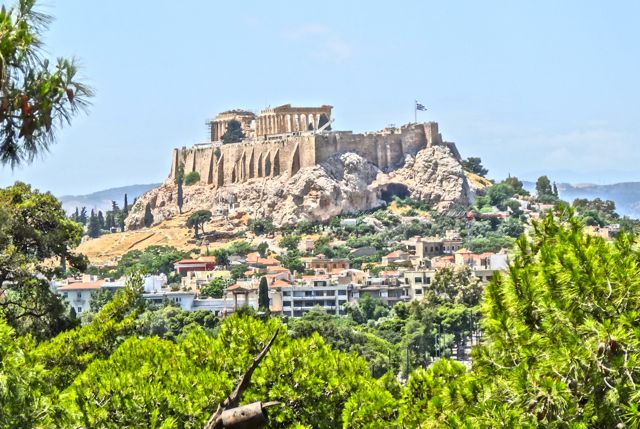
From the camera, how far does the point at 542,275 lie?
Result: 13.5 m

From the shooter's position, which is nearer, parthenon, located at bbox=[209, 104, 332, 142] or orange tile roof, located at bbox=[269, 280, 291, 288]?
orange tile roof, located at bbox=[269, 280, 291, 288]

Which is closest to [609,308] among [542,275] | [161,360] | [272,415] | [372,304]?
[542,275]

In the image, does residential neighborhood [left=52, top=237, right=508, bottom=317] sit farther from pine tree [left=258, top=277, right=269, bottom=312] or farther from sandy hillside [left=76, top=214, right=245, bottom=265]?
sandy hillside [left=76, top=214, right=245, bottom=265]

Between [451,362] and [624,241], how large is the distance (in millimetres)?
Result: 3104

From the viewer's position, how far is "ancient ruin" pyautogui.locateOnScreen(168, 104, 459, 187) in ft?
376

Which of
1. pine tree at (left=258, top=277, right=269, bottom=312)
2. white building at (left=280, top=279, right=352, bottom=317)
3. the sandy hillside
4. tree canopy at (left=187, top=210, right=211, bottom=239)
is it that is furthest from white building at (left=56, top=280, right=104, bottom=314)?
tree canopy at (left=187, top=210, right=211, bottom=239)

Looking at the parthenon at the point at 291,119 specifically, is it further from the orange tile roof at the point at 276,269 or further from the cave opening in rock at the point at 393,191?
the orange tile roof at the point at 276,269

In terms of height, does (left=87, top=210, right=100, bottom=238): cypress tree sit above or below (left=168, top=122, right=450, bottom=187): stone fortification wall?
below

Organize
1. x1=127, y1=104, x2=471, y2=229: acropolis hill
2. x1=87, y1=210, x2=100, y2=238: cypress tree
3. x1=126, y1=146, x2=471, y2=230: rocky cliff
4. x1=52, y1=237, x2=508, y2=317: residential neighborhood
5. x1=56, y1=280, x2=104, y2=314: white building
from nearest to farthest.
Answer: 1. x1=56, y1=280, x2=104, y2=314: white building
2. x1=52, y1=237, x2=508, y2=317: residential neighborhood
3. x1=126, y1=146, x2=471, y2=230: rocky cliff
4. x1=127, y1=104, x2=471, y2=229: acropolis hill
5. x1=87, y1=210, x2=100, y2=238: cypress tree

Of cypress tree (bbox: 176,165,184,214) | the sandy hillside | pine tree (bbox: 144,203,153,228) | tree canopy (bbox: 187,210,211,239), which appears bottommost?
the sandy hillside

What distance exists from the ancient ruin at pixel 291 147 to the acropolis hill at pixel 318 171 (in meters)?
0.09

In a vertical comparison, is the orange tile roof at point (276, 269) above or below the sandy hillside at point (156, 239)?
below

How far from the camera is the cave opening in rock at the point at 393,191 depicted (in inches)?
4569

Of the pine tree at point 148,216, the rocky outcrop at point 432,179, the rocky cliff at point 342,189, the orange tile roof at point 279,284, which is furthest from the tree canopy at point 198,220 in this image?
the orange tile roof at point 279,284
